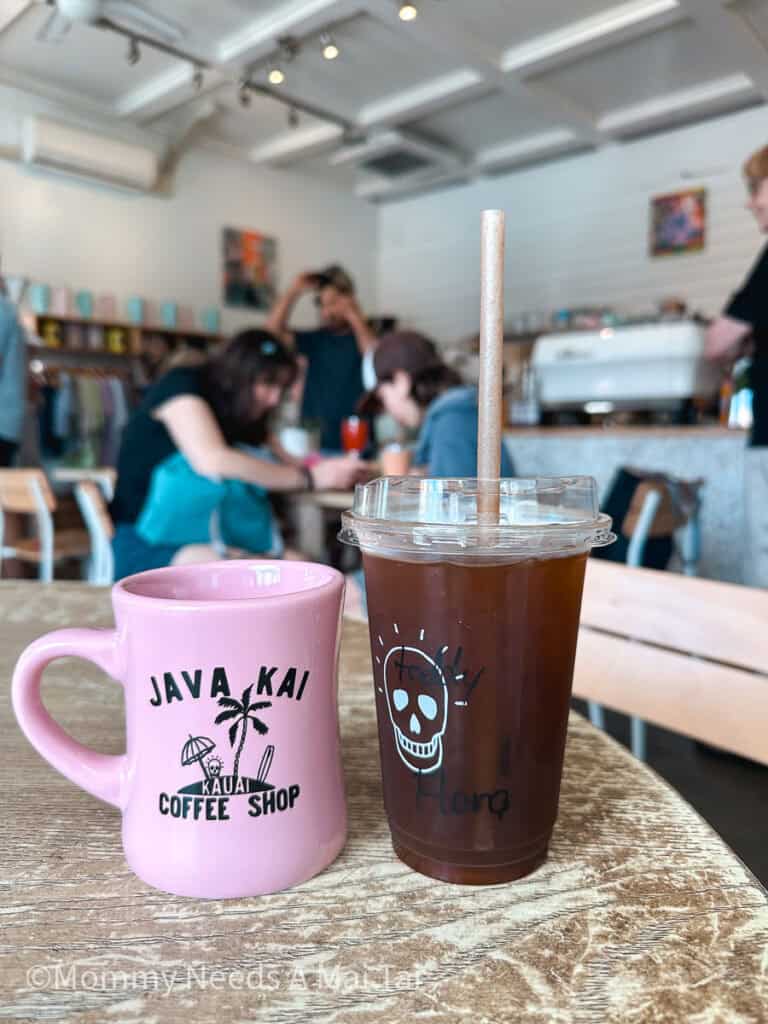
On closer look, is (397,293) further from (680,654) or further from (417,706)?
(417,706)

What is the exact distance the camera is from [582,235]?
5949 mm

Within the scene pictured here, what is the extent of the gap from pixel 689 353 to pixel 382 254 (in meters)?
4.22

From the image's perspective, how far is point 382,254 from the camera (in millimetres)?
7332

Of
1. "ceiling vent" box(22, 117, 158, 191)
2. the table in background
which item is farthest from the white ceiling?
the table in background

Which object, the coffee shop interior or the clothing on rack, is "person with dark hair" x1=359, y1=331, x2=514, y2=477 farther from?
the clothing on rack

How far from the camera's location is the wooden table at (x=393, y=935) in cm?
28

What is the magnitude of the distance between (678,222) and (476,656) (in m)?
5.86

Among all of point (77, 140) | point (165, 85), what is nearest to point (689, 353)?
point (165, 85)

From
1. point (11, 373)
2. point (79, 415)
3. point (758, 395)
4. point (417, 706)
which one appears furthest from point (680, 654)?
point (79, 415)

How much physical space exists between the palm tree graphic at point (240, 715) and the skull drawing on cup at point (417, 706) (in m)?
0.06

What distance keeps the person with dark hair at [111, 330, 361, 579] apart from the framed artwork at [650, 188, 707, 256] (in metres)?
4.42

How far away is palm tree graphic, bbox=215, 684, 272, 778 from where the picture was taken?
34 centimetres

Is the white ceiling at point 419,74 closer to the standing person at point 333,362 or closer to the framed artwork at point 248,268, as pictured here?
the framed artwork at point 248,268

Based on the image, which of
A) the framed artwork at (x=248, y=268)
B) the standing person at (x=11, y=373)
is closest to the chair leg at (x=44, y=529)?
the standing person at (x=11, y=373)
